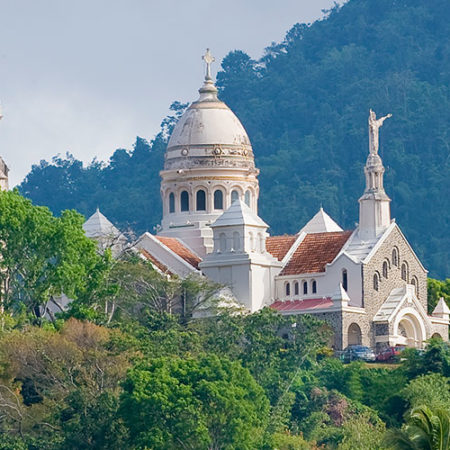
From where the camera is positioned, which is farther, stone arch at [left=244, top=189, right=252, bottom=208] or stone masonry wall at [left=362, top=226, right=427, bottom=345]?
stone arch at [left=244, top=189, right=252, bottom=208]

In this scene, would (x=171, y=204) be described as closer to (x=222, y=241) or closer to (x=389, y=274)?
(x=222, y=241)

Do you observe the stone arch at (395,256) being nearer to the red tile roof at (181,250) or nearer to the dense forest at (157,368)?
the dense forest at (157,368)

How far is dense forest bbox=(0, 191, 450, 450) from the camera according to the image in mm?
73188

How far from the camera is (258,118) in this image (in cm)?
16825

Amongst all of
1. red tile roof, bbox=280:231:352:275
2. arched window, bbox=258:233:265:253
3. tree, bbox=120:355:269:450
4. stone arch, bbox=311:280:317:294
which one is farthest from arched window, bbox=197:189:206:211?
tree, bbox=120:355:269:450

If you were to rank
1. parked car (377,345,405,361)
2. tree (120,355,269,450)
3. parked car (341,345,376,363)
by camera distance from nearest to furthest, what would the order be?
1. tree (120,355,269,450)
2. parked car (341,345,376,363)
3. parked car (377,345,405,361)

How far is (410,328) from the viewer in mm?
94688

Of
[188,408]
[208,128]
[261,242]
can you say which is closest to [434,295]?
[261,242]

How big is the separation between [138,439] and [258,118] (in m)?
97.4

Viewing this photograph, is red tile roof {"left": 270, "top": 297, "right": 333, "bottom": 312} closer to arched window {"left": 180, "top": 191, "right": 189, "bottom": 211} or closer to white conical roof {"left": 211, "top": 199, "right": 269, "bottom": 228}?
white conical roof {"left": 211, "top": 199, "right": 269, "bottom": 228}

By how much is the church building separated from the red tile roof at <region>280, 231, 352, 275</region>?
0.04 metres

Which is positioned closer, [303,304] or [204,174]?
[303,304]

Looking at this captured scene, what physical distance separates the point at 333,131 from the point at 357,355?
72833 mm

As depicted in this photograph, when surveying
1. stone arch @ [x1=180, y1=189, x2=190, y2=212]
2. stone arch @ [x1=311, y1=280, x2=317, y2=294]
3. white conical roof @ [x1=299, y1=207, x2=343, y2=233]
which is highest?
stone arch @ [x1=180, y1=189, x2=190, y2=212]
